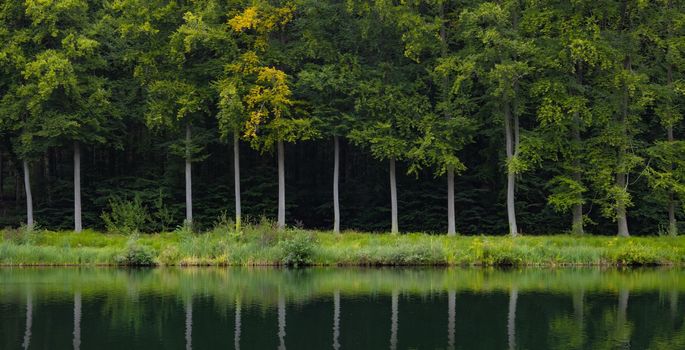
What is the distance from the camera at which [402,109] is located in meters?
43.8

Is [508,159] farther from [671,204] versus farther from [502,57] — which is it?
[671,204]

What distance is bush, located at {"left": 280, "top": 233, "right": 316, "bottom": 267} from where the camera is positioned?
36.1 meters

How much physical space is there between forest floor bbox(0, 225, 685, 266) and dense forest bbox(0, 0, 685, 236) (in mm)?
4053

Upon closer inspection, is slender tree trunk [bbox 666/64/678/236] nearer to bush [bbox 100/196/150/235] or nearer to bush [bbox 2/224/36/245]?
bush [bbox 100/196/150/235]

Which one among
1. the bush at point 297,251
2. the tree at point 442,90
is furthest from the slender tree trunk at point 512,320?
the tree at point 442,90

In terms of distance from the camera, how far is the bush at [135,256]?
3616 centimetres

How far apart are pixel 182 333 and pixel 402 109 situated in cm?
2514

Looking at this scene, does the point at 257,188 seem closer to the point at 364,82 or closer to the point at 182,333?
the point at 364,82

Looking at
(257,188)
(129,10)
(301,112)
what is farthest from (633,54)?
(129,10)

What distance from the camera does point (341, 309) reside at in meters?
24.8

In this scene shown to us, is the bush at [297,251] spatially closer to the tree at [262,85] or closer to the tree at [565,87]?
the tree at [262,85]

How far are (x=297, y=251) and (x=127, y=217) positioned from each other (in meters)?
12.1

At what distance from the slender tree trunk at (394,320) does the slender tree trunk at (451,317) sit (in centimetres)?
132

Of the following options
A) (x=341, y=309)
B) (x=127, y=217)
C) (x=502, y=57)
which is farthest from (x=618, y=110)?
(x=127, y=217)
